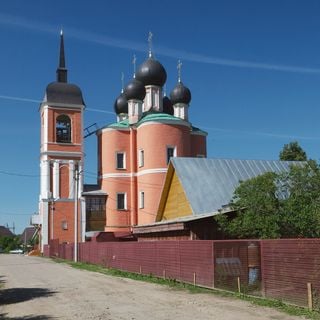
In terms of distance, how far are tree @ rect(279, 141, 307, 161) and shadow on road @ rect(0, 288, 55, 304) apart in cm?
4036

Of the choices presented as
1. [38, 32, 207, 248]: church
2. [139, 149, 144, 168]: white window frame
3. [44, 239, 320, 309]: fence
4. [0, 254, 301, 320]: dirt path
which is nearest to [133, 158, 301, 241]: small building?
[44, 239, 320, 309]: fence

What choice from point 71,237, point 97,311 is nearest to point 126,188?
point 71,237

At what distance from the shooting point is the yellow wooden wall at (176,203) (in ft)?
110

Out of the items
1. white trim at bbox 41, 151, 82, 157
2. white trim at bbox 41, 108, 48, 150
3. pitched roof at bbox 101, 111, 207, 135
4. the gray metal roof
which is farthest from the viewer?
white trim at bbox 41, 108, 48, 150

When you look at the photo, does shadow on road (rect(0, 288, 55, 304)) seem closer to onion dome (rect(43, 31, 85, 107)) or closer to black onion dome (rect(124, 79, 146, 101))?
black onion dome (rect(124, 79, 146, 101))

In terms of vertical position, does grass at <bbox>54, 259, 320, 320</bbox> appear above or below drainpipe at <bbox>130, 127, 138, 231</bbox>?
below

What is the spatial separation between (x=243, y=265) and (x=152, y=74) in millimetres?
45178

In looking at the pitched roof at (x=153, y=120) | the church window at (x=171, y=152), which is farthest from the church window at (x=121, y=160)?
the church window at (x=171, y=152)

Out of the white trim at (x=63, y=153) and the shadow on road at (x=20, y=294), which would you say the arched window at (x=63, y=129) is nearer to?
the white trim at (x=63, y=153)

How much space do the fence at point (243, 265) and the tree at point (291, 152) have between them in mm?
32557

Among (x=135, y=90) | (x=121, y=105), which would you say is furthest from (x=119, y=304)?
(x=121, y=105)

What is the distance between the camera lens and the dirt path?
13.5 m

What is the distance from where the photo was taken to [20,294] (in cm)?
1959

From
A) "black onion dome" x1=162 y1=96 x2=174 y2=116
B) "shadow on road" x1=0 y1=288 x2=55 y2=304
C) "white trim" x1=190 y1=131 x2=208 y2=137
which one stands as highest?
"black onion dome" x1=162 y1=96 x2=174 y2=116
